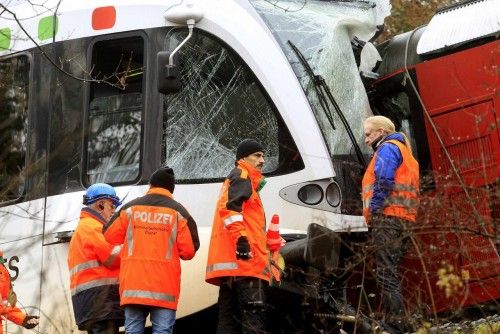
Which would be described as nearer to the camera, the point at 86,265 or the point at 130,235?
the point at 130,235

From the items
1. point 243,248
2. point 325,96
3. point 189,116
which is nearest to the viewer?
point 243,248

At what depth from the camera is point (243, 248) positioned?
786cm

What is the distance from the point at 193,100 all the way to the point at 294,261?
1681 millimetres

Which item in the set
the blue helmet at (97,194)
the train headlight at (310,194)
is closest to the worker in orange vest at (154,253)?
the blue helmet at (97,194)

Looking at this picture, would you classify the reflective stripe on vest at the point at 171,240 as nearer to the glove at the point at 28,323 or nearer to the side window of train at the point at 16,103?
the glove at the point at 28,323

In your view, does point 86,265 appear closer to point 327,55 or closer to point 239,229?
point 239,229

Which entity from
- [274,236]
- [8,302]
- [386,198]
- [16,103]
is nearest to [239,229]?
[274,236]

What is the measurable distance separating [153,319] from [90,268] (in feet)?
2.06

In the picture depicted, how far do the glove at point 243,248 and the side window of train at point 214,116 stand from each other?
4.41 ft

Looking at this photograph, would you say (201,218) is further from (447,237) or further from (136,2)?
(447,237)

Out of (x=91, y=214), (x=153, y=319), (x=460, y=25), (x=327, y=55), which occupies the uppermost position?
(x=460, y=25)

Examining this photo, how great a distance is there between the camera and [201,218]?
29.8 feet

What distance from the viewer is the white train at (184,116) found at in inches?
357

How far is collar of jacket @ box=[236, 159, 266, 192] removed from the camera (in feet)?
26.7
